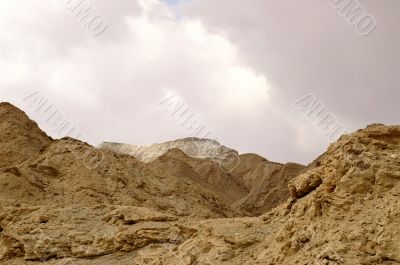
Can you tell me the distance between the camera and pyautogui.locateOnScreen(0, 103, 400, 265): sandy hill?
7.75m

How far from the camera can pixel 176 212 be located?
73.9ft

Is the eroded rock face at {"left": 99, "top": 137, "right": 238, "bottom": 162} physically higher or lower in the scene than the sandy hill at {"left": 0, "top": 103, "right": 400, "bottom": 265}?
higher

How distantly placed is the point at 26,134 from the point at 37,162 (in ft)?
13.0

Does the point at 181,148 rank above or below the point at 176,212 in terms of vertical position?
above

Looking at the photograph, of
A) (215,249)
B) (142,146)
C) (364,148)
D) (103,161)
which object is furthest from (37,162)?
(142,146)

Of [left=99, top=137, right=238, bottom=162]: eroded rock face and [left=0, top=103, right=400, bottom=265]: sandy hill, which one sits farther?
[left=99, top=137, right=238, bottom=162]: eroded rock face

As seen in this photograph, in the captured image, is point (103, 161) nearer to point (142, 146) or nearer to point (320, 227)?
point (320, 227)

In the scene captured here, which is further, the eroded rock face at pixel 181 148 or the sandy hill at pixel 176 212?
the eroded rock face at pixel 181 148

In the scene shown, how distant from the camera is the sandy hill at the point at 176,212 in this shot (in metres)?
7.75

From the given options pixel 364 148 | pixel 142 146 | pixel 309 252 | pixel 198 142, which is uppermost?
pixel 198 142

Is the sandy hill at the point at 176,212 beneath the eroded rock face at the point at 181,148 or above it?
beneath

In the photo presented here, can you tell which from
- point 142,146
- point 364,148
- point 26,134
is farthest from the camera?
point 142,146

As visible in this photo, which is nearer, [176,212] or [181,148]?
[176,212]

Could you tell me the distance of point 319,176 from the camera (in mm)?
9789
